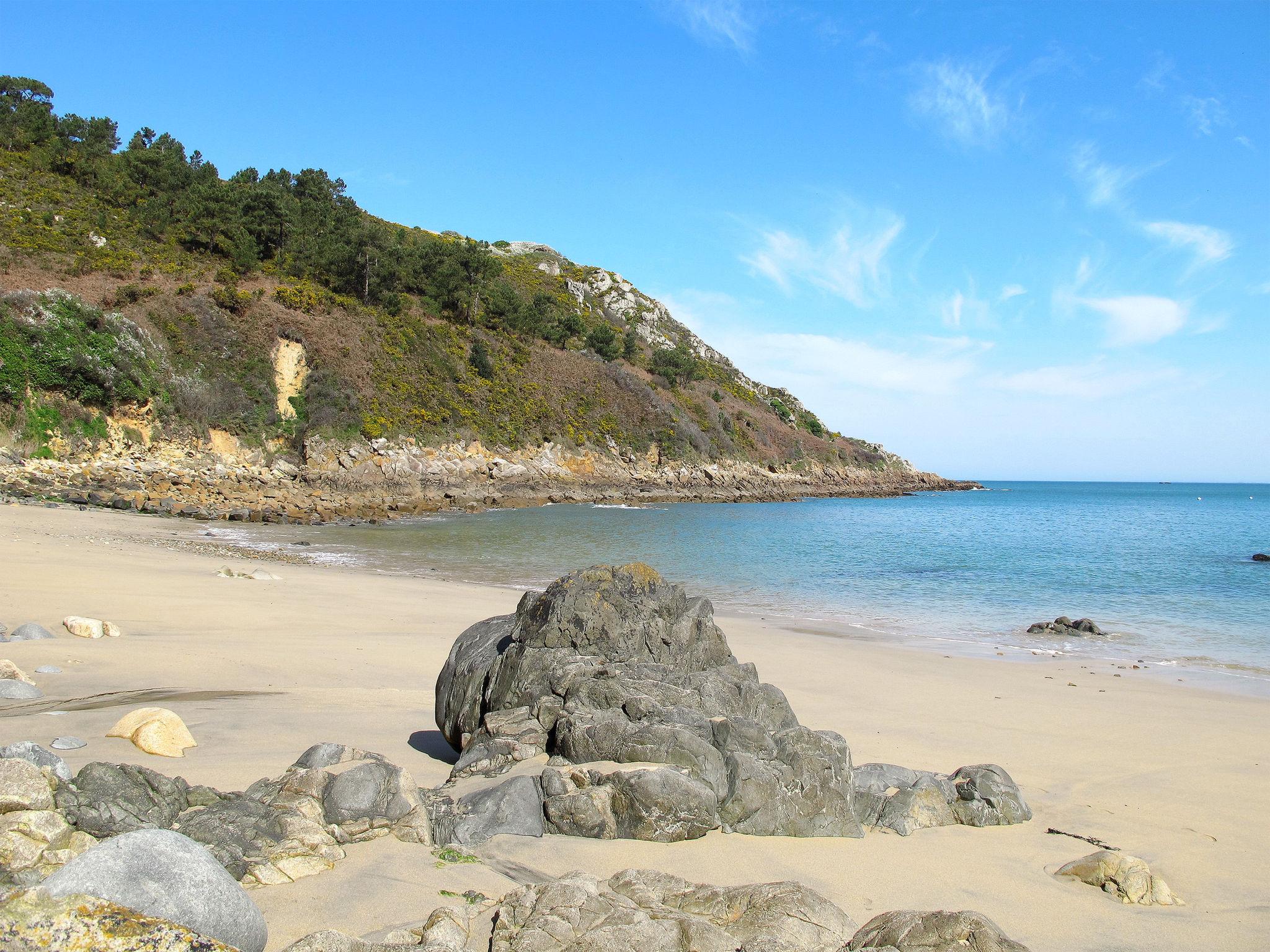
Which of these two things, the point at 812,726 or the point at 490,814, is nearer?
the point at 490,814

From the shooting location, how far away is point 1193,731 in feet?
26.1

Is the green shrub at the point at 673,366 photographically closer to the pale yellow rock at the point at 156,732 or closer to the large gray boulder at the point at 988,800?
the large gray boulder at the point at 988,800

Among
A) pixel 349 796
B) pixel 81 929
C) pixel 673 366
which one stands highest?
pixel 673 366

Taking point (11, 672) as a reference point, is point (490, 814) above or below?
above

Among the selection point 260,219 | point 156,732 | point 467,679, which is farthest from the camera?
point 260,219

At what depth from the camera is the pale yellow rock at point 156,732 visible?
497 cm

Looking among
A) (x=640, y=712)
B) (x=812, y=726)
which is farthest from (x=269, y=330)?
(x=640, y=712)

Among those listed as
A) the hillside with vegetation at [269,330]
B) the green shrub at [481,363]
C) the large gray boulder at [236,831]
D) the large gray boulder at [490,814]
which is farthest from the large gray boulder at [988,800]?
the green shrub at [481,363]

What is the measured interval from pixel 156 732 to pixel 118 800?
1.77 metres

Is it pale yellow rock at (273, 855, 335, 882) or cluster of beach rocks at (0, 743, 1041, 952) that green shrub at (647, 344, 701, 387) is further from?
pale yellow rock at (273, 855, 335, 882)

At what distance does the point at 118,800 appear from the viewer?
A: 3.47 m

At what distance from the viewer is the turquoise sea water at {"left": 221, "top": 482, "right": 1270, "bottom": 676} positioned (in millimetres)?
14805

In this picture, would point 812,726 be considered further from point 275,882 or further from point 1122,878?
point 275,882

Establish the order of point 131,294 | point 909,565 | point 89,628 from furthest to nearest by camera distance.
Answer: point 131,294 → point 909,565 → point 89,628
